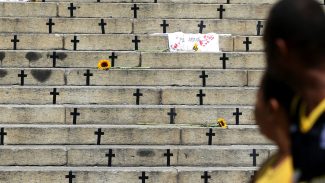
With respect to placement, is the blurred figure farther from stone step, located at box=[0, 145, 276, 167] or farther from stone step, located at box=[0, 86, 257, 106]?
stone step, located at box=[0, 86, 257, 106]

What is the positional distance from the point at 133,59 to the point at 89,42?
2.37ft

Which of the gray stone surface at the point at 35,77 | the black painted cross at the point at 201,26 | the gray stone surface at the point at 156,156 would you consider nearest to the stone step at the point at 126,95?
the gray stone surface at the point at 35,77

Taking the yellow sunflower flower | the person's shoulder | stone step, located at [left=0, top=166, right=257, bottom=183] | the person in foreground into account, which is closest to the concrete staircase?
stone step, located at [left=0, top=166, right=257, bottom=183]

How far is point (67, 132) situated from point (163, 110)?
1028 mm

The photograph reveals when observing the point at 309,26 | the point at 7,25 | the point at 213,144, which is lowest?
the point at 213,144

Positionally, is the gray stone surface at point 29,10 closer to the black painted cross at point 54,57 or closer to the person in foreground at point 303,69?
the black painted cross at point 54,57

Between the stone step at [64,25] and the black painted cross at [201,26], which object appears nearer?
the stone step at [64,25]

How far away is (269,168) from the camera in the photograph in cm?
166

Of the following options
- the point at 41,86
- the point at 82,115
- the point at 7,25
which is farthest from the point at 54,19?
the point at 82,115

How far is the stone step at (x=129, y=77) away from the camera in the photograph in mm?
8273

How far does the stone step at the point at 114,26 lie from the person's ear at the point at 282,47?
801 centimetres

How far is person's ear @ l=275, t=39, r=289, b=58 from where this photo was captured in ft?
5.12

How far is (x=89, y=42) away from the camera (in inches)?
360

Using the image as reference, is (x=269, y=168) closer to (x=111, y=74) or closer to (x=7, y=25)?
(x=111, y=74)
